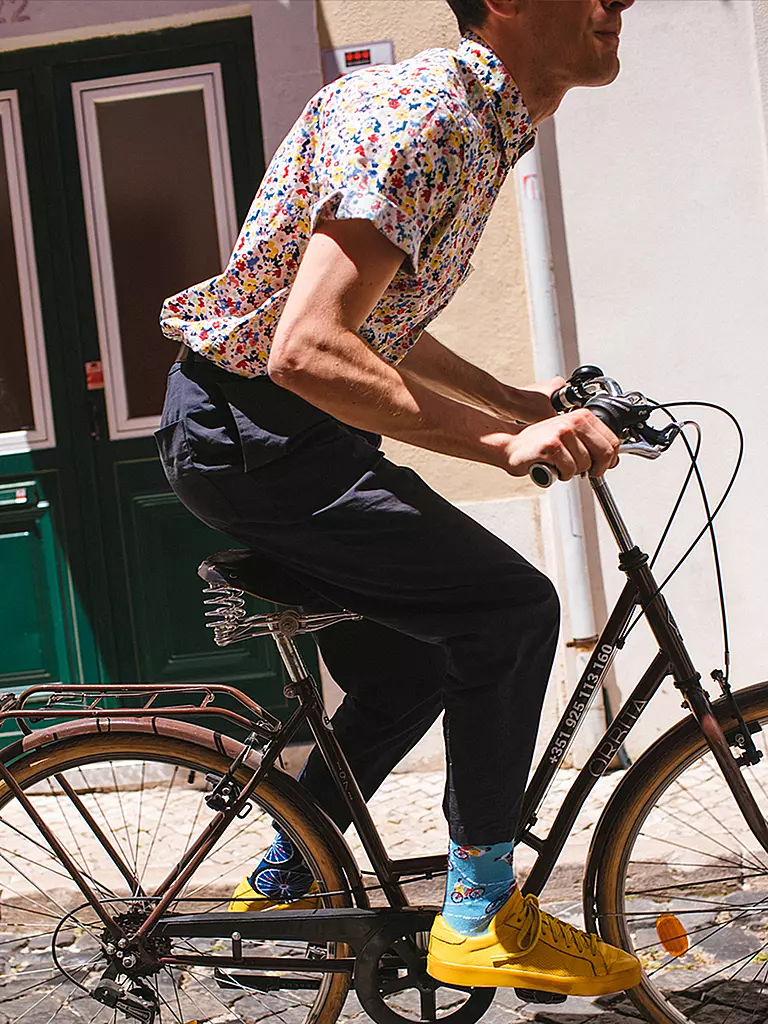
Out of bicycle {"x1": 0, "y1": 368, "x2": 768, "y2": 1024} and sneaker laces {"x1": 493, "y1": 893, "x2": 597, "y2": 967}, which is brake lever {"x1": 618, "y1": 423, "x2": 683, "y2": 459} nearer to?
bicycle {"x1": 0, "y1": 368, "x2": 768, "y2": 1024}

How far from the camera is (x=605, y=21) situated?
2.30 metres

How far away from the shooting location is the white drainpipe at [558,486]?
4.91 meters

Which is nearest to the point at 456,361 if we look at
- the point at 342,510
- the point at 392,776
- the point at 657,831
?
the point at 342,510

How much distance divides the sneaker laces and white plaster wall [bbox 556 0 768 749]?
255cm

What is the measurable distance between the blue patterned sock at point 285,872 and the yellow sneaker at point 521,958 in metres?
0.33

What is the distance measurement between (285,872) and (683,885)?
0.90m

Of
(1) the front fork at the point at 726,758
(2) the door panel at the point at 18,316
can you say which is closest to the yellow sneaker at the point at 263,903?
(1) the front fork at the point at 726,758

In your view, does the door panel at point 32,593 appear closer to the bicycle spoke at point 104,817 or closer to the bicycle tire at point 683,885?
the bicycle spoke at point 104,817

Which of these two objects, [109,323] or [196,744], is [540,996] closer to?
[196,744]

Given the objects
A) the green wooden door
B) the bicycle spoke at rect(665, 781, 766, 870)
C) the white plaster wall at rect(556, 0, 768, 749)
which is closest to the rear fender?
the bicycle spoke at rect(665, 781, 766, 870)

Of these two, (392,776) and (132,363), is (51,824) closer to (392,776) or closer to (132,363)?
(392,776)

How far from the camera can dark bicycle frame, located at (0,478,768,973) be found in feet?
8.15

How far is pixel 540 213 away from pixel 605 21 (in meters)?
2.65

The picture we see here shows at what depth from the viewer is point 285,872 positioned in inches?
103
